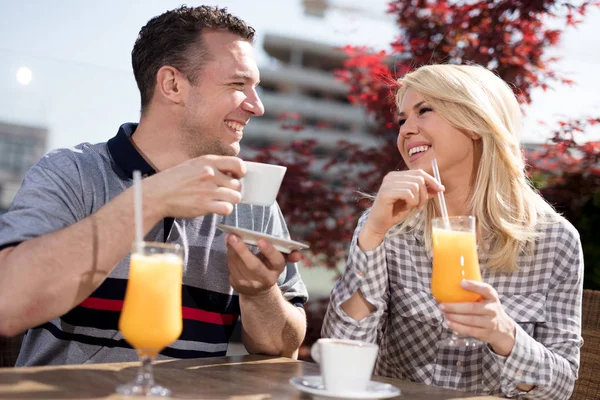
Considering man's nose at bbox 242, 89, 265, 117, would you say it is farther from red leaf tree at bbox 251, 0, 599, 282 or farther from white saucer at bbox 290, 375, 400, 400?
red leaf tree at bbox 251, 0, 599, 282

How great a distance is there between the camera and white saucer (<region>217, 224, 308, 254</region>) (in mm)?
1877

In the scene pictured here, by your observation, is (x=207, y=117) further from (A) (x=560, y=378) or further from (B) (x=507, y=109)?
(A) (x=560, y=378)

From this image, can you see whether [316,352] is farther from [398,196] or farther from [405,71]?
[405,71]

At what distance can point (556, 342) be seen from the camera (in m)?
2.37

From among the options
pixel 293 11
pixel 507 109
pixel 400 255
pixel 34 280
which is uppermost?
pixel 293 11

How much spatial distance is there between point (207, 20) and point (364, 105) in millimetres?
2843

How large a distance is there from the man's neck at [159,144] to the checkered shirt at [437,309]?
70 cm

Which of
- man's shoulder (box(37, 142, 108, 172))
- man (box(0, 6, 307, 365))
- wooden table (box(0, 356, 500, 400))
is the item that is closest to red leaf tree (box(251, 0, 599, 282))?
man (box(0, 6, 307, 365))

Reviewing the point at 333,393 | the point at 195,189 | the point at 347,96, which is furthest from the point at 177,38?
the point at 347,96

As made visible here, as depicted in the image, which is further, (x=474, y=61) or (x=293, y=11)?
(x=293, y=11)

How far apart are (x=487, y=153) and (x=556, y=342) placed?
28.9 inches

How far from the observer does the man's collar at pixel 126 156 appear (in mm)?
2445

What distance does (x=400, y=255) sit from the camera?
2668 millimetres

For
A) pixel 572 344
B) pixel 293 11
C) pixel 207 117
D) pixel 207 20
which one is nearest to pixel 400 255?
pixel 572 344
